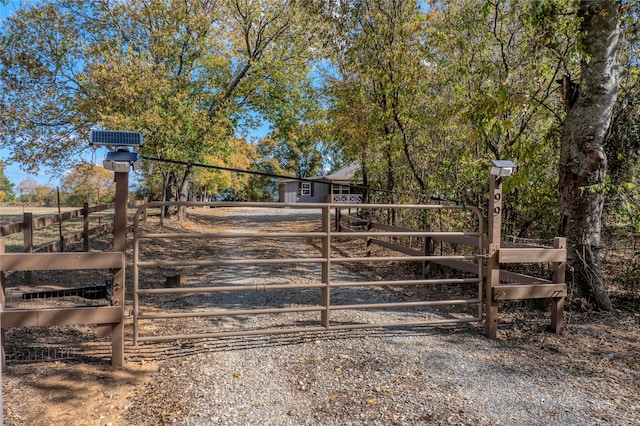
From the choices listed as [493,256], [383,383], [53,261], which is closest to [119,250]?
[53,261]

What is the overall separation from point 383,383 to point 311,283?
7.29 ft

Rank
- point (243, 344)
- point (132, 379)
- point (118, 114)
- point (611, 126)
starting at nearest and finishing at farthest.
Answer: point (132, 379)
point (243, 344)
point (611, 126)
point (118, 114)

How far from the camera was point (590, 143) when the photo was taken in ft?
17.7

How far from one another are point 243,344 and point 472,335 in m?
2.69

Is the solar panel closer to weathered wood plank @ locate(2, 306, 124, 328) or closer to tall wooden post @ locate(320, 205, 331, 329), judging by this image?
weathered wood plank @ locate(2, 306, 124, 328)

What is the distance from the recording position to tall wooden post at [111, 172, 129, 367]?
12.2 ft

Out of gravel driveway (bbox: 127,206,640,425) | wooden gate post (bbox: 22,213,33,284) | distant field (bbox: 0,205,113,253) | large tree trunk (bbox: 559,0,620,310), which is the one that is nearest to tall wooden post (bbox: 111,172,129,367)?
gravel driveway (bbox: 127,206,640,425)

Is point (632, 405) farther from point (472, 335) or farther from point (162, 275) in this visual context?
point (162, 275)

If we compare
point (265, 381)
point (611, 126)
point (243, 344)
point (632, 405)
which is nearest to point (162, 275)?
point (243, 344)

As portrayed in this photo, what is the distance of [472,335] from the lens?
15.8 feet

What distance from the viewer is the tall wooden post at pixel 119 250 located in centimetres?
373

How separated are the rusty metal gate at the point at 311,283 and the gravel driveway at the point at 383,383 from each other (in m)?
0.35

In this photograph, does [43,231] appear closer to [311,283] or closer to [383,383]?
[311,283]

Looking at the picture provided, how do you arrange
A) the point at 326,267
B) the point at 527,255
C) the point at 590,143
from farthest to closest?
the point at 590,143
the point at 527,255
the point at 326,267
